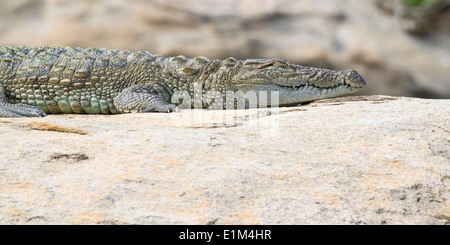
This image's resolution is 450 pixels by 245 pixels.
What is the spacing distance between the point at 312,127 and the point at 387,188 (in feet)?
3.16

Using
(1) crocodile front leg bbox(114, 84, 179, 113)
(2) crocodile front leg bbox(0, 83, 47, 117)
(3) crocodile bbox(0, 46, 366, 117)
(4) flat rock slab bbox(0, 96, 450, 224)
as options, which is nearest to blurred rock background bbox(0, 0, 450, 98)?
(3) crocodile bbox(0, 46, 366, 117)

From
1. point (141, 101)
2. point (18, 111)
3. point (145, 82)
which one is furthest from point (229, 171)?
point (145, 82)

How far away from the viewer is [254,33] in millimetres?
11852

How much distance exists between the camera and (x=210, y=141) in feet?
10.9

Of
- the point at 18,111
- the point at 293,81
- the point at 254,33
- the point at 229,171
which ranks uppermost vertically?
the point at 254,33

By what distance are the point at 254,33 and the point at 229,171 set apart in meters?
9.32

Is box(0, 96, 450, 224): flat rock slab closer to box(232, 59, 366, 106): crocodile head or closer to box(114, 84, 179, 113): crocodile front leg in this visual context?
box(114, 84, 179, 113): crocodile front leg

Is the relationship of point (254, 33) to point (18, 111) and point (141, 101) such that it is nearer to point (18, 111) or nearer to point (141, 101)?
point (141, 101)

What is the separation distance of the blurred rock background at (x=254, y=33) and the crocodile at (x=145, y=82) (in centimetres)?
516

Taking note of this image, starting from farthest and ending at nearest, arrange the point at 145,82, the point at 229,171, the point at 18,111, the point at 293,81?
the point at 145,82 < the point at 293,81 < the point at 18,111 < the point at 229,171

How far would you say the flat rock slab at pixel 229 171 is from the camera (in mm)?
2469

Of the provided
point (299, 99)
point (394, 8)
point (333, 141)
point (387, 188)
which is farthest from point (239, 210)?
point (394, 8)

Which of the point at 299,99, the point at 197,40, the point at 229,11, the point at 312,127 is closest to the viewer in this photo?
the point at 312,127

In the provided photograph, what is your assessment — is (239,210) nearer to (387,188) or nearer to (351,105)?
(387,188)
